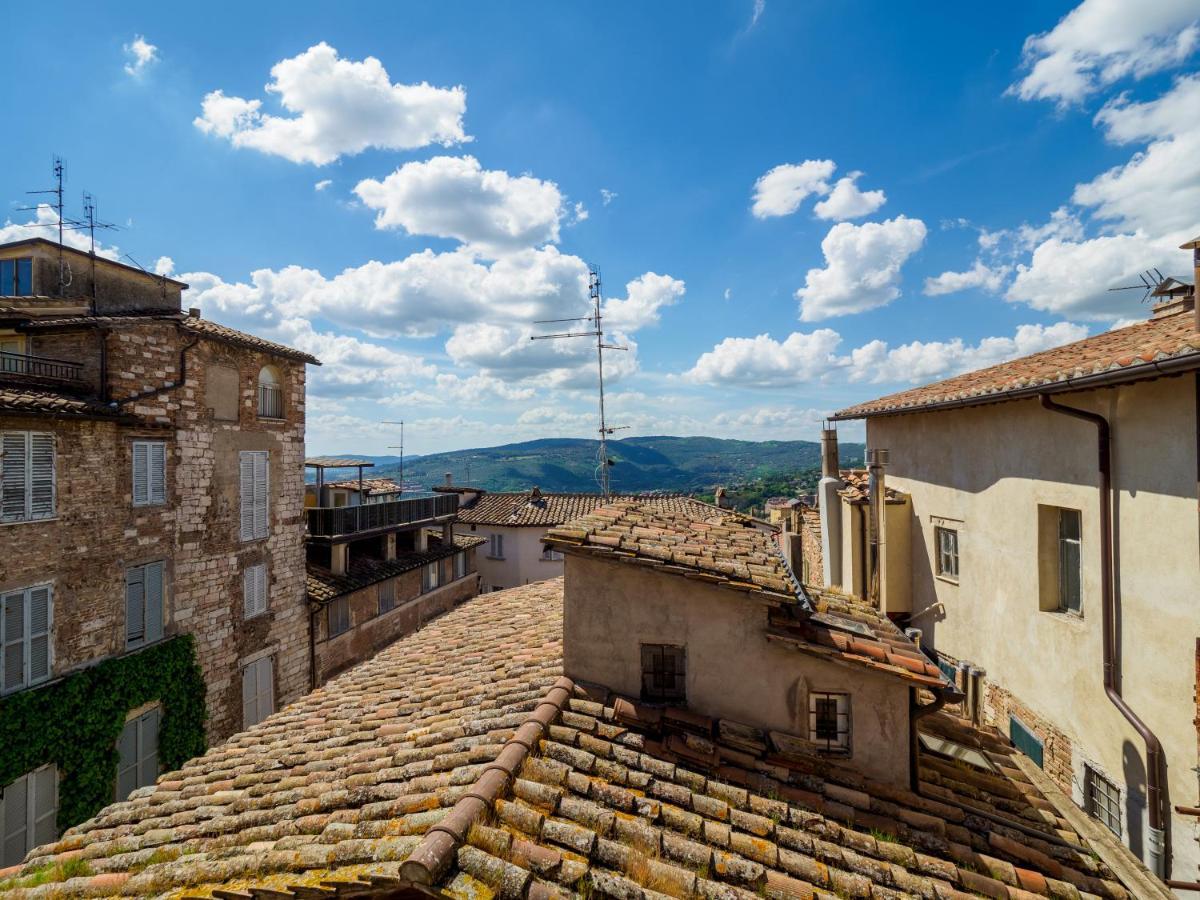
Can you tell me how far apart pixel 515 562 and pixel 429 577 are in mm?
10100

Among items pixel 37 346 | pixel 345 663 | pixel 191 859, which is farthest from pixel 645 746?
pixel 345 663

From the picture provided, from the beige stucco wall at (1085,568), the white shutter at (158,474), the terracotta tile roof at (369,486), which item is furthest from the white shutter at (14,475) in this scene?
the beige stucco wall at (1085,568)

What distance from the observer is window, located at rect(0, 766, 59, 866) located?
36.1 feet

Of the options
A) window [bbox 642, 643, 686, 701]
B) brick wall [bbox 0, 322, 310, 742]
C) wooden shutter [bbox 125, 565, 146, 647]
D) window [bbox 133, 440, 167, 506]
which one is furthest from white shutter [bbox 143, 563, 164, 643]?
window [bbox 642, 643, 686, 701]

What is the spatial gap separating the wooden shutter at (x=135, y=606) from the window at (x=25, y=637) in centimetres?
168

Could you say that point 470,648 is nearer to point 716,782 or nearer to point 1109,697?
point 716,782

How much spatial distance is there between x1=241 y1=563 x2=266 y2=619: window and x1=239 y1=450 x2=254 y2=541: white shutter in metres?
1.05

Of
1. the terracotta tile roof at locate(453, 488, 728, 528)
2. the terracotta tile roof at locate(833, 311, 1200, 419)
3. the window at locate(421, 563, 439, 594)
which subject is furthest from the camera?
the terracotta tile roof at locate(453, 488, 728, 528)

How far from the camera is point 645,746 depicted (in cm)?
520

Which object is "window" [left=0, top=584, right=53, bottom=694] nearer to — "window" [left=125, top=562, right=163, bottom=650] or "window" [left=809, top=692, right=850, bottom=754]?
"window" [left=125, top=562, right=163, bottom=650]

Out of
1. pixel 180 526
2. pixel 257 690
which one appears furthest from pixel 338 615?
pixel 180 526

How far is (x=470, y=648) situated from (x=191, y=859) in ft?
15.9

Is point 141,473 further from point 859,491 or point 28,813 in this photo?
point 859,491

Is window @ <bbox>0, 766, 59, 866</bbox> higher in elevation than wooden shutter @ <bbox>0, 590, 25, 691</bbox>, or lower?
lower
